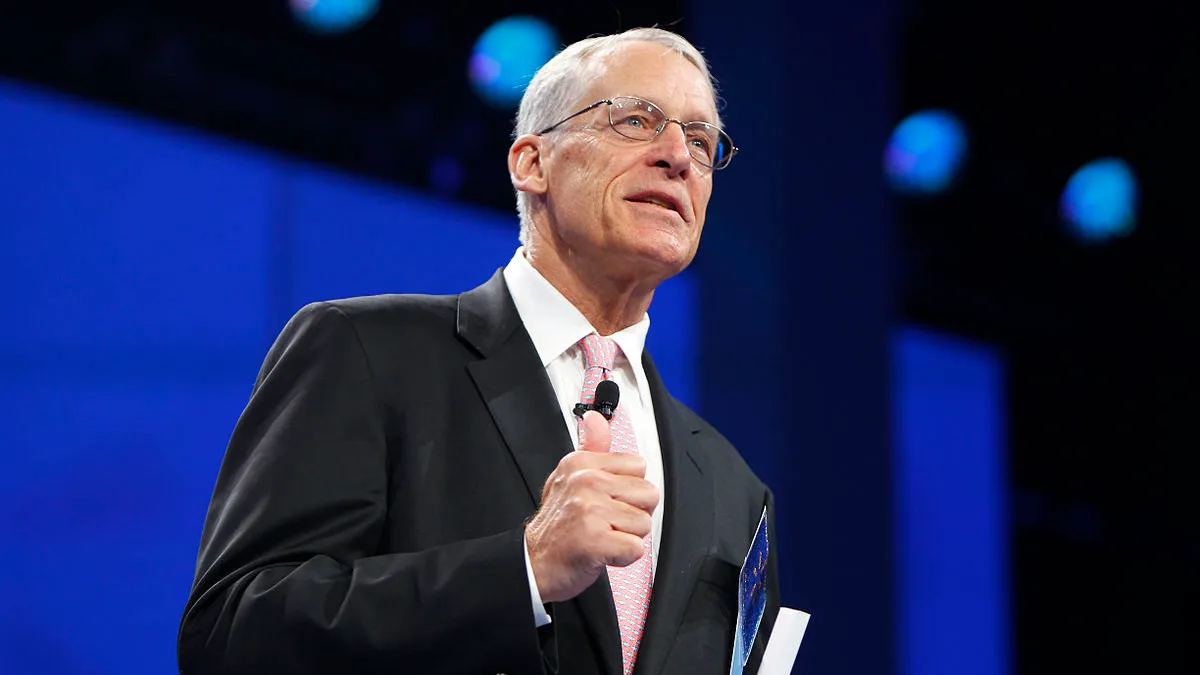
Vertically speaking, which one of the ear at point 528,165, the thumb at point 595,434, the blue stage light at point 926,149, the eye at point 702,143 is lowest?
the thumb at point 595,434

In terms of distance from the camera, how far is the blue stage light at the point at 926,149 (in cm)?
486

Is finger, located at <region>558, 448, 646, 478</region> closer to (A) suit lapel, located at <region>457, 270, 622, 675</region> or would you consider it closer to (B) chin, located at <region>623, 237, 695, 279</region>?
(A) suit lapel, located at <region>457, 270, 622, 675</region>

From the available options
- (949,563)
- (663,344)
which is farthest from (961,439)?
(663,344)

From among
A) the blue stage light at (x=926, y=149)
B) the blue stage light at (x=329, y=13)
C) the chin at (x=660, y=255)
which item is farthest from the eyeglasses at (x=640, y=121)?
the blue stage light at (x=926, y=149)

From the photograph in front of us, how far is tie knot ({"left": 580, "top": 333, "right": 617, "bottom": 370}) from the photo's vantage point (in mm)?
1745

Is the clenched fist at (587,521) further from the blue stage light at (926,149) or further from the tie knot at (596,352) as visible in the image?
the blue stage light at (926,149)

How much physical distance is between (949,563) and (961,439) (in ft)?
1.67

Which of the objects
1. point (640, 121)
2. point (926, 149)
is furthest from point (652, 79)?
point (926, 149)

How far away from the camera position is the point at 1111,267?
5.44m

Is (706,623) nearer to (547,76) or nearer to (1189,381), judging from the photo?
(547,76)

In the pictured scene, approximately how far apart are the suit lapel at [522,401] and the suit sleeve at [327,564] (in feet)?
0.55

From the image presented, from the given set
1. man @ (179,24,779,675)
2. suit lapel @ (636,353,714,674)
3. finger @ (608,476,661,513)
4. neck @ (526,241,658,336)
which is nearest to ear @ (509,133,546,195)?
man @ (179,24,779,675)

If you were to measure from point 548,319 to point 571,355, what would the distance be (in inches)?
2.4

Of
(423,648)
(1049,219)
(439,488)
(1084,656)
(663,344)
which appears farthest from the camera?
(1084,656)
